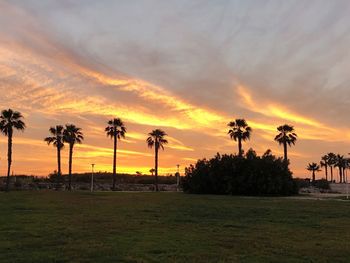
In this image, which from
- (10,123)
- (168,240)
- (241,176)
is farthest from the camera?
(10,123)

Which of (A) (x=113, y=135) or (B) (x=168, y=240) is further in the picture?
(A) (x=113, y=135)

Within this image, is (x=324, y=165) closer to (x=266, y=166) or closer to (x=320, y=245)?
(x=266, y=166)

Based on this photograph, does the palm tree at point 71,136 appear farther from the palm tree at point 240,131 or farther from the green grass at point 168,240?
the green grass at point 168,240

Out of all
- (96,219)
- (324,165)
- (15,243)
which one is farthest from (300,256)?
(324,165)

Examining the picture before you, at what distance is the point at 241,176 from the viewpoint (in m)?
69.0

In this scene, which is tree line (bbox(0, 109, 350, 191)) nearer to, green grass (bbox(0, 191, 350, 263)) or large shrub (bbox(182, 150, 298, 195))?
large shrub (bbox(182, 150, 298, 195))

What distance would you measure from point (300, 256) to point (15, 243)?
27.7 ft

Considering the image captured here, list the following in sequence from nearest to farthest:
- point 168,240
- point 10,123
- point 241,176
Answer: point 168,240
point 241,176
point 10,123

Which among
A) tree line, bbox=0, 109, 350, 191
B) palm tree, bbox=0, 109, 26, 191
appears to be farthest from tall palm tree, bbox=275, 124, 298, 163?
palm tree, bbox=0, 109, 26, 191

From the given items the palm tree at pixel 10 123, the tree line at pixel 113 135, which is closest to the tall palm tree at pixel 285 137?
the tree line at pixel 113 135

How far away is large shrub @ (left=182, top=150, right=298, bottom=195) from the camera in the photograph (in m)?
68.6

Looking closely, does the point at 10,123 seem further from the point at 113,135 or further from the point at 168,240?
the point at 168,240

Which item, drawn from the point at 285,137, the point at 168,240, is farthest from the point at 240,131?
the point at 168,240

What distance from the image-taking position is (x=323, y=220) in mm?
25562
